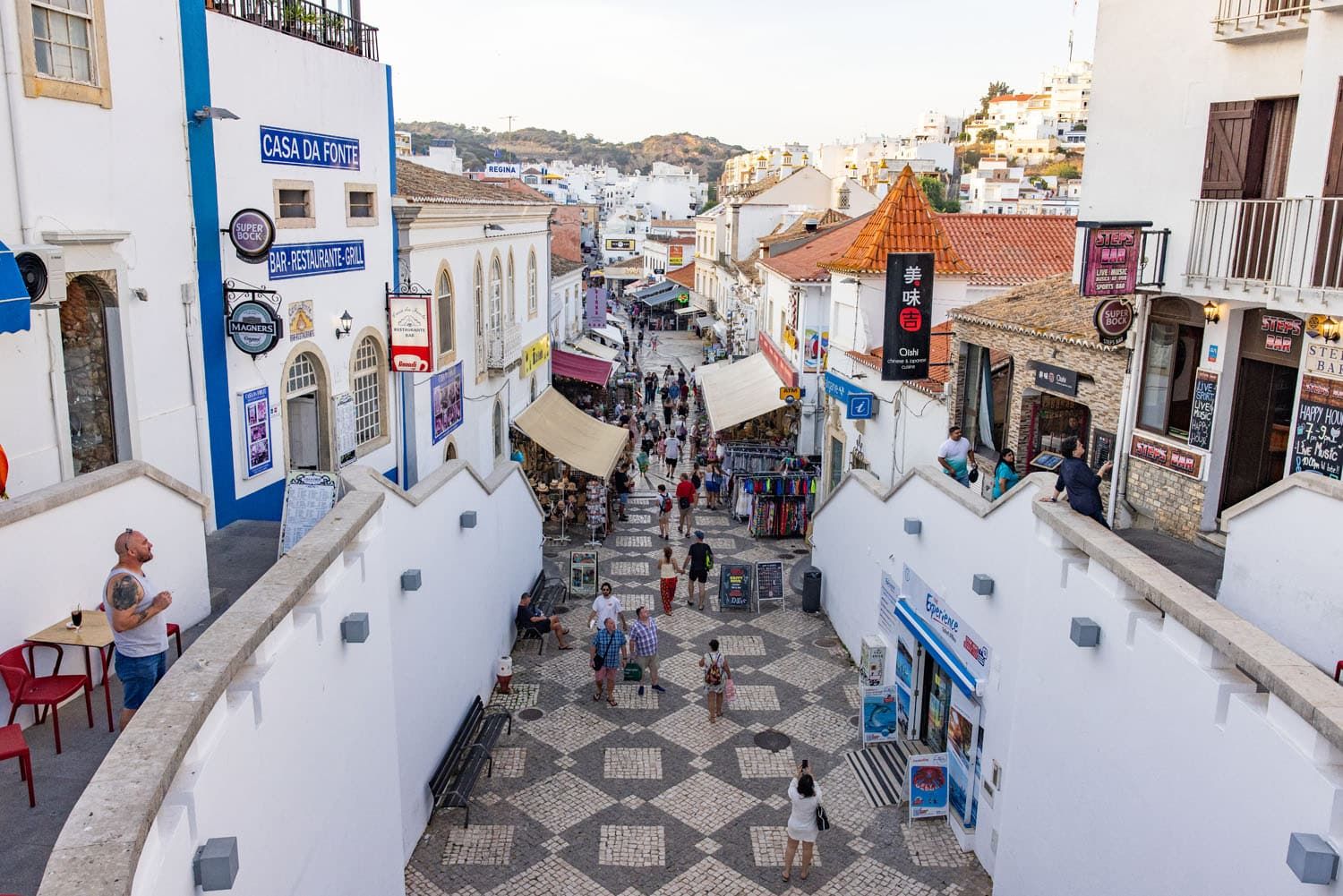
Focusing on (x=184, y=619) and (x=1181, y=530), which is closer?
(x=184, y=619)

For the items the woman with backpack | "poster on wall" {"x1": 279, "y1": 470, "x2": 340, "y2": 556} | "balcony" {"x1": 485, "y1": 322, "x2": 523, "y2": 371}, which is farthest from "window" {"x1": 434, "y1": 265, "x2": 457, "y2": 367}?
"poster on wall" {"x1": 279, "y1": 470, "x2": 340, "y2": 556}

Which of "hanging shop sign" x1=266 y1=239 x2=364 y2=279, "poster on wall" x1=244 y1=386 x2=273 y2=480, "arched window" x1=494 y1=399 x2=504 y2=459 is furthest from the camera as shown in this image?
"arched window" x1=494 y1=399 x2=504 y2=459

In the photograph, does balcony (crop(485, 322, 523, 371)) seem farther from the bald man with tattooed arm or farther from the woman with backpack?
the bald man with tattooed arm

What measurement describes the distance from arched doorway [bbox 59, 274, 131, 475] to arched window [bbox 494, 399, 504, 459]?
42.8 feet

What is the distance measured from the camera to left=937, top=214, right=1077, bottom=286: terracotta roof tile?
20875 millimetres

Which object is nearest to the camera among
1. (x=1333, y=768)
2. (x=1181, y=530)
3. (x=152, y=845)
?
(x=152, y=845)

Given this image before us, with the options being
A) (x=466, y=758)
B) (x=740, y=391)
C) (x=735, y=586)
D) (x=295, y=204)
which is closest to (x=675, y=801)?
(x=466, y=758)

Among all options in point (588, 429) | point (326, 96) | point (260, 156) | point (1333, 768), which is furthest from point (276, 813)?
point (588, 429)

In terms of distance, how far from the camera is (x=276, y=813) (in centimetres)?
606

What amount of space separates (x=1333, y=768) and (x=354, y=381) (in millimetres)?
13300

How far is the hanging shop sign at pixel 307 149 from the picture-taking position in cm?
1233

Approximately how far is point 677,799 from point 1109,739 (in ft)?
19.7

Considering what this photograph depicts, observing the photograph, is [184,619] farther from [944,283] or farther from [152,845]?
[944,283]

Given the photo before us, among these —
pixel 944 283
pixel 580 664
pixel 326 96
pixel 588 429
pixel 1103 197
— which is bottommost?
pixel 580 664
